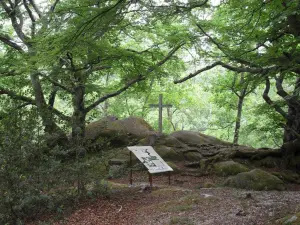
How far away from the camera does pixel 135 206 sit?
690cm

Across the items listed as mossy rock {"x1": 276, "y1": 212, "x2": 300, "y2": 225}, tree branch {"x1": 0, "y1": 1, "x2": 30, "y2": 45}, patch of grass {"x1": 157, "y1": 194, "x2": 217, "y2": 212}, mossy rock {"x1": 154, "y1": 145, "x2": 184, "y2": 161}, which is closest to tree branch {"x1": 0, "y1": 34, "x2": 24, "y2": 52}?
tree branch {"x1": 0, "y1": 1, "x2": 30, "y2": 45}

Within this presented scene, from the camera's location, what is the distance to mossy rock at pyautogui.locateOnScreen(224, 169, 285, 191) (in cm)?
831

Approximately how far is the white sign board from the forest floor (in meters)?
0.62

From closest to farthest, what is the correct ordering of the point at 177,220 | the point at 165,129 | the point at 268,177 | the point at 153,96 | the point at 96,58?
the point at 177,220 < the point at 268,177 < the point at 96,58 < the point at 153,96 < the point at 165,129

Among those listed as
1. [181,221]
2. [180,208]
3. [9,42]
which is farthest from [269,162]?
[9,42]

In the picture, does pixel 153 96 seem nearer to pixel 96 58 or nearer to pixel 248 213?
pixel 96 58

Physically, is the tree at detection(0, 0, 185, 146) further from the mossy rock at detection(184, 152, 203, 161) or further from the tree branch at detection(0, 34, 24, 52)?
the mossy rock at detection(184, 152, 203, 161)

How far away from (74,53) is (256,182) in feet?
21.6

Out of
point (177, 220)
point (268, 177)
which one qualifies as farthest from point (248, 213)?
point (268, 177)

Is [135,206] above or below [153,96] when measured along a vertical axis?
below

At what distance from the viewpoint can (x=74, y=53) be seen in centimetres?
891

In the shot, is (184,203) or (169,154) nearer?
(184,203)

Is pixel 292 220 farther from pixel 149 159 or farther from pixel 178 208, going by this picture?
pixel 149 159

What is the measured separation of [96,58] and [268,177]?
21.0ft
